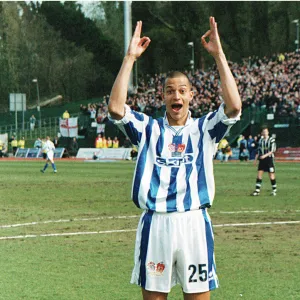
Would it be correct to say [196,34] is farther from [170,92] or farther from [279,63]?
[170,92]

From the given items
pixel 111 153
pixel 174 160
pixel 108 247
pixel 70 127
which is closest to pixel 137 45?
pixel 174 160

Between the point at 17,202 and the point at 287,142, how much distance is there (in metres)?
27.6

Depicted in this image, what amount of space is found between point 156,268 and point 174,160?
0.84m

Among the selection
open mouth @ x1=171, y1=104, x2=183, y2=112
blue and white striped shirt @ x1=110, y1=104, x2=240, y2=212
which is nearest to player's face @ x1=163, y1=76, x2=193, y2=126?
open mouth @ x1=171, y1=104, x2=183, y2=112

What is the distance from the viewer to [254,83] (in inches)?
2007

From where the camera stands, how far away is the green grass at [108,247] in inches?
354

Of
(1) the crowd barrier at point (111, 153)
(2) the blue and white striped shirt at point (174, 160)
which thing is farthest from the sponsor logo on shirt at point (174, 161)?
(1) the crowd barrier at point (111, 153)

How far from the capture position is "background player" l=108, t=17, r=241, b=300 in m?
5.55

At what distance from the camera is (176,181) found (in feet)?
18.5

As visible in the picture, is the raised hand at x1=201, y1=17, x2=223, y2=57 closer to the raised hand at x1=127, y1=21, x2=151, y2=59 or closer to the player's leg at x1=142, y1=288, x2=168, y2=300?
the raised hand at x1=127, y1=21, x2=151, y2=59

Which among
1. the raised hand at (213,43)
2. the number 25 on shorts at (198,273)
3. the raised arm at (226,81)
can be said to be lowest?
the number 25 on shorts at (198,273)

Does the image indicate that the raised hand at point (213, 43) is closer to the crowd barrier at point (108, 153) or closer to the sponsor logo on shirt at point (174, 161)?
the sponsor logo on shirt at point (174, 161)

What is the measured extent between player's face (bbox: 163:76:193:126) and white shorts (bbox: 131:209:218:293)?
2.53 feet

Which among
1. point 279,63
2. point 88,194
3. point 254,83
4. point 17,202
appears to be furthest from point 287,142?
point 17,202
